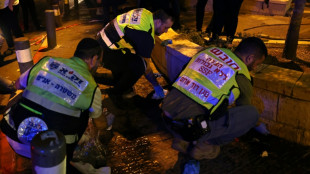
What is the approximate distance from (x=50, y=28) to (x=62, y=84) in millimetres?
4733

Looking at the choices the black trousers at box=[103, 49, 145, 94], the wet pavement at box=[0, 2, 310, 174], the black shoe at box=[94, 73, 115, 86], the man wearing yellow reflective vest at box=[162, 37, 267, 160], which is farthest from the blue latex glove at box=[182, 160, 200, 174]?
the black shoe at box=[94, 73, 115, 86]

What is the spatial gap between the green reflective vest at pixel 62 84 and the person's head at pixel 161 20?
1.67 m

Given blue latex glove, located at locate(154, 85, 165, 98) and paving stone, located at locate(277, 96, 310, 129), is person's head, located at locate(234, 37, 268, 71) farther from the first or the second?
blue latex glove, located at locate(154, 85, 165, 98)

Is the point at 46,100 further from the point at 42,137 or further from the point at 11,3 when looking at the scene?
the point at 11,3

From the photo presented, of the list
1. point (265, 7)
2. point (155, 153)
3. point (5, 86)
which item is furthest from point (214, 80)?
point (265, 7)

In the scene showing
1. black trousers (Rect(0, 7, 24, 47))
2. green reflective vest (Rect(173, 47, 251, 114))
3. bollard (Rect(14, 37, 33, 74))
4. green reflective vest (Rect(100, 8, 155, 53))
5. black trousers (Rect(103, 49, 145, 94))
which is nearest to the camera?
green reflective vest (Rect(173, 47, 251, 114))

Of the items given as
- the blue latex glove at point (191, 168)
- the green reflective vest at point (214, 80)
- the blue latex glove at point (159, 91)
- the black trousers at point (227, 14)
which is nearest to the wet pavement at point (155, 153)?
the blue latex glove at point (191, 168)

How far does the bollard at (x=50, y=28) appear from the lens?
21.2ft

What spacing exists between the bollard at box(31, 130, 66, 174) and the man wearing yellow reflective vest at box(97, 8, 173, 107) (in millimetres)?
2094

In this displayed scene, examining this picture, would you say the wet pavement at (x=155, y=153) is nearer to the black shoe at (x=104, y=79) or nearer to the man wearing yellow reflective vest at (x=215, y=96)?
the man wearing yellow reflective vest at (x=215, y=96)

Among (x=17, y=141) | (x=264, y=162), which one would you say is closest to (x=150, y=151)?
(x=264, y=162)

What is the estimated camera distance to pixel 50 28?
6.59 meters

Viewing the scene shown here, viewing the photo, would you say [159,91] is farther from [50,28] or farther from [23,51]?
[50,28]

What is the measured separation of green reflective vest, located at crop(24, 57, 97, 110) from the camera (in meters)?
2.25
